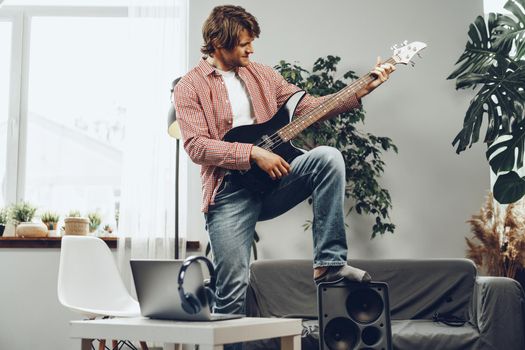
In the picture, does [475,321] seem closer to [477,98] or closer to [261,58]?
[477,98]

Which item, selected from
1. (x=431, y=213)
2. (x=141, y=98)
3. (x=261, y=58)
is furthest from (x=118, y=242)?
(x=431, y=213)

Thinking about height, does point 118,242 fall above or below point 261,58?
below

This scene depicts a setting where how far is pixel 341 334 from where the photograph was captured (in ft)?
6.59

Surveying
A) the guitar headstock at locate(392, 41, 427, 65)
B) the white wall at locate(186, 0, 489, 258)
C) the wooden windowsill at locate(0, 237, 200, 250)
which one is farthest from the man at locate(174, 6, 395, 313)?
the wooden windowsill at locate(0, 237, 200, 250)

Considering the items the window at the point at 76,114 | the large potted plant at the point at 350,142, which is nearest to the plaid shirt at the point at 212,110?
the large potted plant at the point at 350,142

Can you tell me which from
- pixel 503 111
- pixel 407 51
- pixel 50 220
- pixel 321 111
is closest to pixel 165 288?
pixel 321 111

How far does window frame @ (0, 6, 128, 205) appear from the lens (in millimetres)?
4652

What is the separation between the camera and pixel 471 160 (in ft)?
14.9

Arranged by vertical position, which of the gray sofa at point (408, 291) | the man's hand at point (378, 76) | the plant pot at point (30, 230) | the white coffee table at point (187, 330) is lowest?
the gray sofa at point (408, 291)

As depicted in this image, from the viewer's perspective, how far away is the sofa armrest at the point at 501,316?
3.17 metres

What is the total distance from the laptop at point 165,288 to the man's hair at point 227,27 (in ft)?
2.93

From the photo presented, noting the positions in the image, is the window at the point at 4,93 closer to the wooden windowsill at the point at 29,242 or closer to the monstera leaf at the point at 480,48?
the wooden windowsill at the point at 29,242

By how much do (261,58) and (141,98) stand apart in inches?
33.7

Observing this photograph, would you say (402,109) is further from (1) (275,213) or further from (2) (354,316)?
(2) (354,316)
